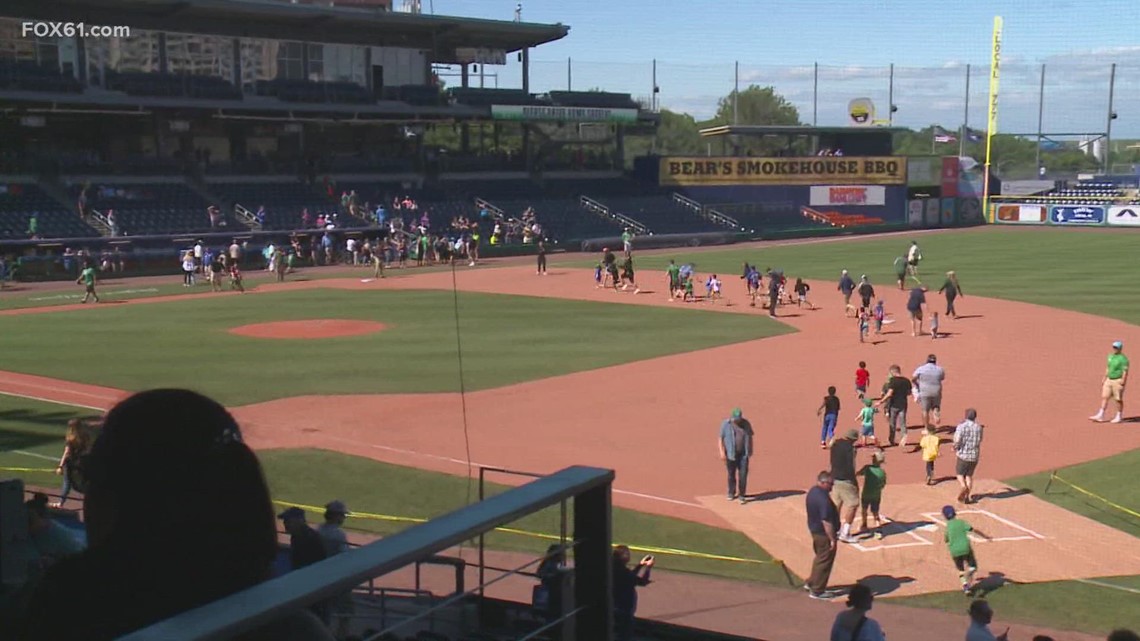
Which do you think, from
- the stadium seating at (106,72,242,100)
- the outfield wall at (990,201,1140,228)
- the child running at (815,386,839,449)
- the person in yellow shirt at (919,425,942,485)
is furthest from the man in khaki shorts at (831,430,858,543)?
the outfield wall at (990,201,1140,228)

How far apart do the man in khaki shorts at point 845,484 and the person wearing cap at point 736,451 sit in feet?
4.32

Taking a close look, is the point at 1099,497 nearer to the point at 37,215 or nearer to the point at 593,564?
the point at 593,564

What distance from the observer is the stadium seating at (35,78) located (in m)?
49.2

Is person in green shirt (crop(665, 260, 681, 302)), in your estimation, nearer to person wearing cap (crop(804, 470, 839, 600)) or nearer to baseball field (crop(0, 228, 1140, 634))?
baseball field (crop(0, 228, 1140, 634))

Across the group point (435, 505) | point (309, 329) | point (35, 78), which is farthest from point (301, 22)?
point (435, 505)

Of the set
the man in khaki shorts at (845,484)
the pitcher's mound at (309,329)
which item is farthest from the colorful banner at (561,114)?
the man in khaki shorts at (845,484)

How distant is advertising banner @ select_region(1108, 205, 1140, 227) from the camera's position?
72.5 m

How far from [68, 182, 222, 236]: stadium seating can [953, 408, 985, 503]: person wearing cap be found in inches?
1668

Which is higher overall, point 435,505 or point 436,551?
point 436,551

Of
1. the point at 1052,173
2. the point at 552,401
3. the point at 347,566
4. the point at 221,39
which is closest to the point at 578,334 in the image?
the point at 552,401

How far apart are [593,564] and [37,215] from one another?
50456 mm

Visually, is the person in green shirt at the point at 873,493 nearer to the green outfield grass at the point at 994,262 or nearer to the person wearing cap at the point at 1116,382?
the person wearing cap at the point at 1116,382

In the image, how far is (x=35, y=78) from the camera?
4984 cm

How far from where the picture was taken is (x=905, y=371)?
24.4 metres
